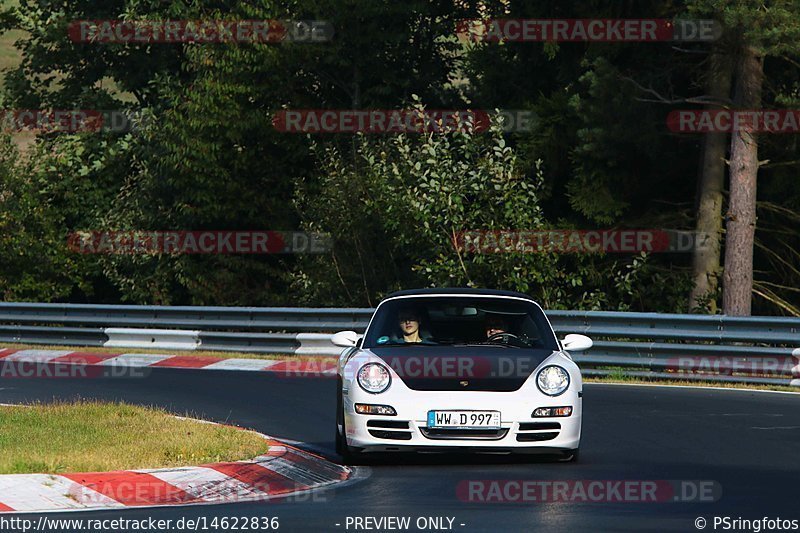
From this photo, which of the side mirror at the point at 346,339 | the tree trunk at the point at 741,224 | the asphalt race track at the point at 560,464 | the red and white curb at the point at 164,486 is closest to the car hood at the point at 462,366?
the asphalt race track at the point at 560,464

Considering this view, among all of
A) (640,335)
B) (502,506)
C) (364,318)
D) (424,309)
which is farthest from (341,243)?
(502,506)

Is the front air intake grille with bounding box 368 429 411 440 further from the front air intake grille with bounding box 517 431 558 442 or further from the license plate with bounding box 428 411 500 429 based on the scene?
the front air intake grille with bounding box 517 431 558 442

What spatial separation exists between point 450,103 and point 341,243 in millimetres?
6768

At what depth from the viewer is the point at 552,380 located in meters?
11.8

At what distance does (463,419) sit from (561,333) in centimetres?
1059

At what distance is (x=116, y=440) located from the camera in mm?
12188

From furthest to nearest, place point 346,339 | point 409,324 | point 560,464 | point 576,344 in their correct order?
point 346,339 < point 409,324 < point 576,344 < point 560,464

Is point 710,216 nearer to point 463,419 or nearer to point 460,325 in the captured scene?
point 460,325

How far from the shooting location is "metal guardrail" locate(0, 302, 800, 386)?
1969 centimetres

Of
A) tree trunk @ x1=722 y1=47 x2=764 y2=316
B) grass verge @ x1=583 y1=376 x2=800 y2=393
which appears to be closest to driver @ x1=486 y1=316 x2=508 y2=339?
grass verge @ x1=583 y1=376 x2=800 y2=393

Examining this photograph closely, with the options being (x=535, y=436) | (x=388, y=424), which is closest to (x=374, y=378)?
(x=388, y=424)

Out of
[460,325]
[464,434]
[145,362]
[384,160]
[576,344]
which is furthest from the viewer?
[384,160]

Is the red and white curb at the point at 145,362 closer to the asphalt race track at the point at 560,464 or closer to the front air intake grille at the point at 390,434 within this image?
the asphalt race track at the point at 560,464

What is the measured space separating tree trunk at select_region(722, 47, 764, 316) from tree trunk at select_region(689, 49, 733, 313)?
1951 millimetres
